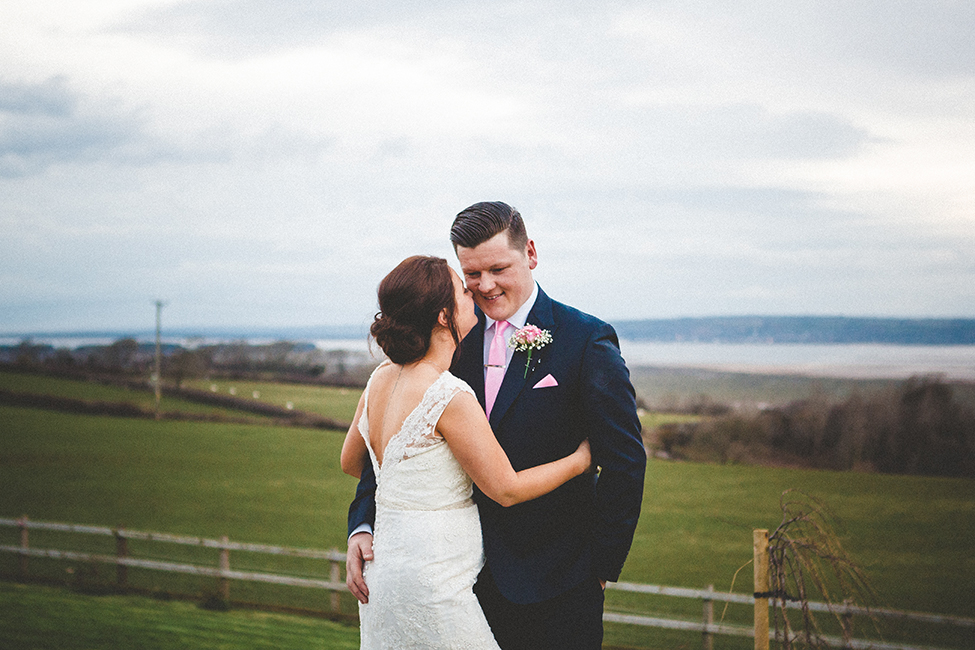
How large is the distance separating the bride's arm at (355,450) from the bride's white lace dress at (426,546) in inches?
9.3

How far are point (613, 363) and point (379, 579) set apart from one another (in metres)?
0.95

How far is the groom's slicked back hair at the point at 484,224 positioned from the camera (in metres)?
2.33

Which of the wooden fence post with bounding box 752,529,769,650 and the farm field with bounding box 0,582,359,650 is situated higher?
the wooden fence post with bounding box 752,529,769,650

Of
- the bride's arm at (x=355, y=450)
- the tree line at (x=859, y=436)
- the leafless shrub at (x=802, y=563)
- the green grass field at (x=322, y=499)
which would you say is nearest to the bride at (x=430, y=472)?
the bride's arm at (x=355, y=450)

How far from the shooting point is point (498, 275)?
2.38 metres

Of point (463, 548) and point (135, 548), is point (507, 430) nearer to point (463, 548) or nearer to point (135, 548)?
point (463, 548)

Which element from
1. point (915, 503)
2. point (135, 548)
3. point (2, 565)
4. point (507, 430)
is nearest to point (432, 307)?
point (507, 430)

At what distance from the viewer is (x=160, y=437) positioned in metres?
33.3

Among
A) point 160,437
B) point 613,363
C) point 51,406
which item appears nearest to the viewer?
point 613,363

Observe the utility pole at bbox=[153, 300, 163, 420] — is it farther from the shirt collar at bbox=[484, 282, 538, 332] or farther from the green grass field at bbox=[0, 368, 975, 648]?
the shirt collar at bbox=[484, 282, 538, 332]

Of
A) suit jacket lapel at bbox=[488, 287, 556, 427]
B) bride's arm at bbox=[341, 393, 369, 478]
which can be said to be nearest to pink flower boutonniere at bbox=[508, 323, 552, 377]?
suit jacket lapel at bbox=[488, 287, 556, 427]

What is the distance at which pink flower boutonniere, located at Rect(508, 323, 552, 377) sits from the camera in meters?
2.29

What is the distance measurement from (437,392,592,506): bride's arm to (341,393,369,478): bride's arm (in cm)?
41

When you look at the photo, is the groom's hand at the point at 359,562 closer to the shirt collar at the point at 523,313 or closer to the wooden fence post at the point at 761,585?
the shirt collar at the point at 523,313
